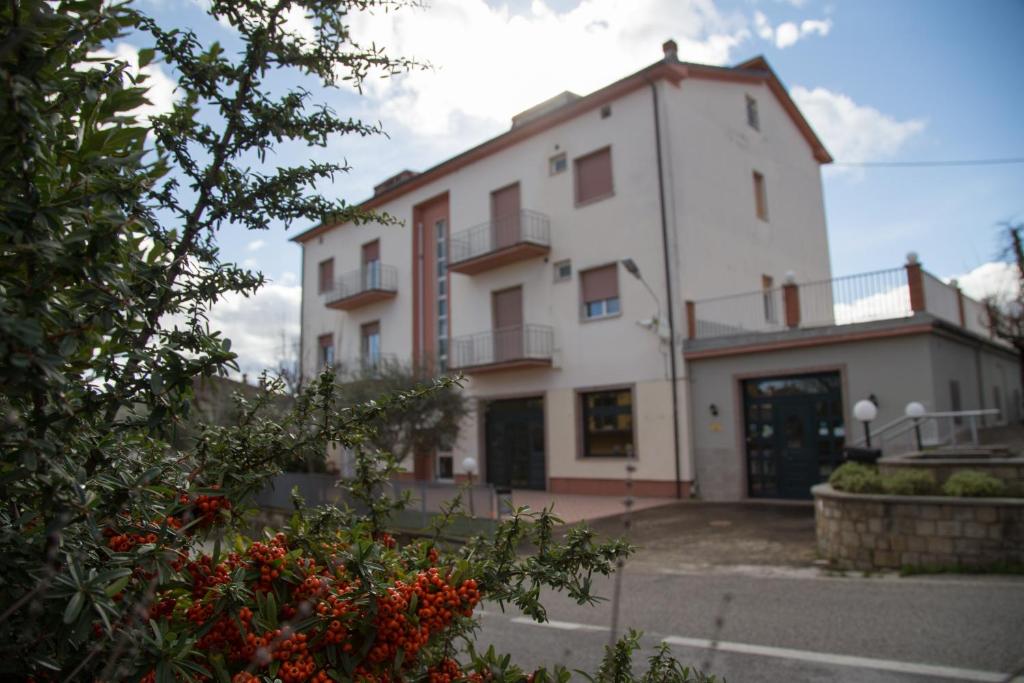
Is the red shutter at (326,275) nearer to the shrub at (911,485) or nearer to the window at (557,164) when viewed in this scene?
the window at (557,164)

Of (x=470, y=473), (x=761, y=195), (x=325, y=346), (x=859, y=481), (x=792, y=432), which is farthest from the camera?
(x=325, y=346)

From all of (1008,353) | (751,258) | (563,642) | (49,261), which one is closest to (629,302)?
(751,258)

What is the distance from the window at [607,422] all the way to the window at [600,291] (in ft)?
6.87

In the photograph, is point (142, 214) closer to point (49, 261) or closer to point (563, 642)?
point (49, 261)

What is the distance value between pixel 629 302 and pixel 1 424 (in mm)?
17295

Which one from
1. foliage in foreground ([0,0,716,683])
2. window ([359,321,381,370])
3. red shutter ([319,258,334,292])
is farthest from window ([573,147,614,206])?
foliage in foreground ([0,0,716,683])

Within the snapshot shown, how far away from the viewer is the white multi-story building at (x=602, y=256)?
58.2 feet

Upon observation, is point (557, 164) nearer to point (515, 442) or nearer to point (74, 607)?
point (515, 442)

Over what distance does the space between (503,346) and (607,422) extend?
12.8 ft

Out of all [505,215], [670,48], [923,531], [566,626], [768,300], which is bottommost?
[566,626]

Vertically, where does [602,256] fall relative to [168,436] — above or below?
above

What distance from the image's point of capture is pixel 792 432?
51.4ft

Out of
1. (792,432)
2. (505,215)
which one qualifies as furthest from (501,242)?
(792,432)

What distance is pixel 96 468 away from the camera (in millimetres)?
1608
